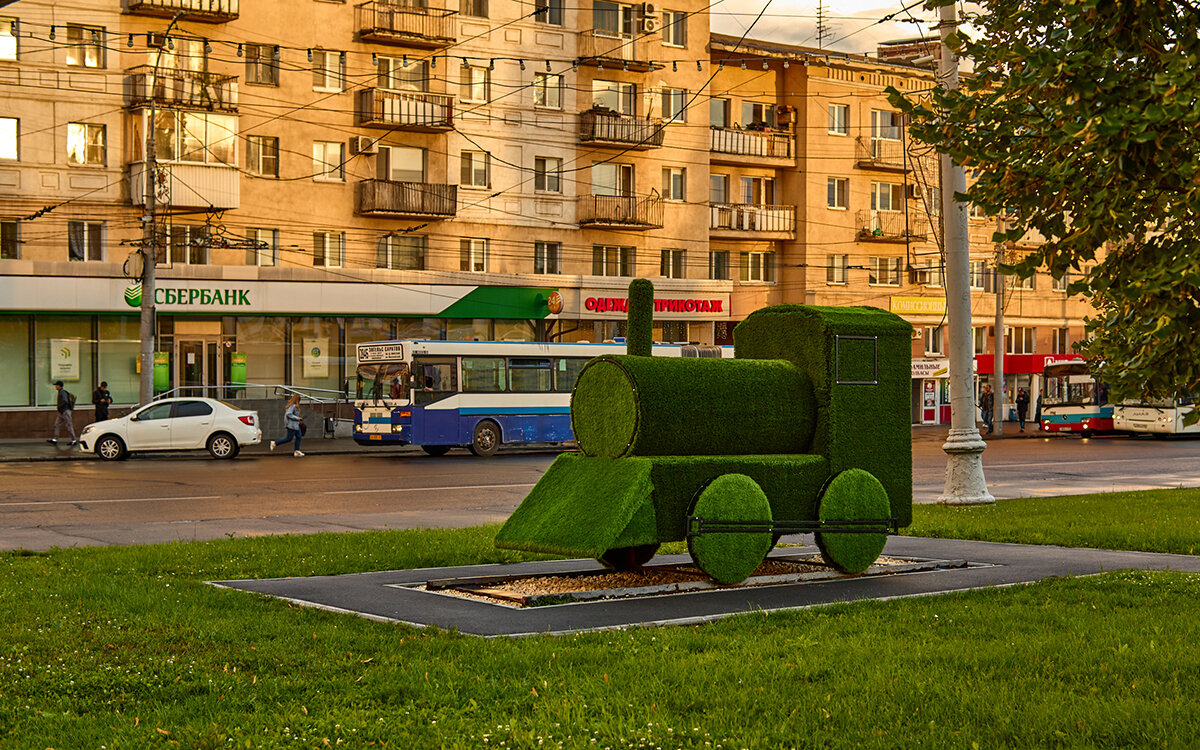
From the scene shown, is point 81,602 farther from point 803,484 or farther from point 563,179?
point 563,179

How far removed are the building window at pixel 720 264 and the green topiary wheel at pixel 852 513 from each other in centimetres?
4472

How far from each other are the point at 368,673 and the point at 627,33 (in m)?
47.3

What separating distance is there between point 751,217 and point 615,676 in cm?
5075

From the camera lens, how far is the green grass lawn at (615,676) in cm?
617

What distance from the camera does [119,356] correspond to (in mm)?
43312

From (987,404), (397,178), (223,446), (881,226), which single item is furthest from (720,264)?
(223,446)

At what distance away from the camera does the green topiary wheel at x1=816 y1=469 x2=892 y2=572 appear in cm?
1199

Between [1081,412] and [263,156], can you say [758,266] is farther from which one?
[263,156]

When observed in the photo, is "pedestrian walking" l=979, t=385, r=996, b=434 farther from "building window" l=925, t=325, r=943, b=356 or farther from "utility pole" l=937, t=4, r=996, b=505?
"utility pole" l=937, t=4, r=996, b=505

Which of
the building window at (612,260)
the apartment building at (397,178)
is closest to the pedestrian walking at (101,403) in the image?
the apartment building at (397,178)

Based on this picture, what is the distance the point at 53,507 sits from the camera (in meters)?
20.2

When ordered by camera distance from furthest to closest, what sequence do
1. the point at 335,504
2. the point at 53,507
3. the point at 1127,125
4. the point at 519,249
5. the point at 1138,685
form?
the point at 519,249 → the point at 335,504 → the point at 53,507 → the point at 1138,685 → the point at 1127,125

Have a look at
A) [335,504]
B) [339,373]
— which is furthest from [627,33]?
[335,504]

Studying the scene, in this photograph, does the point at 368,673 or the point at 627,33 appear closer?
the point at 368,673
